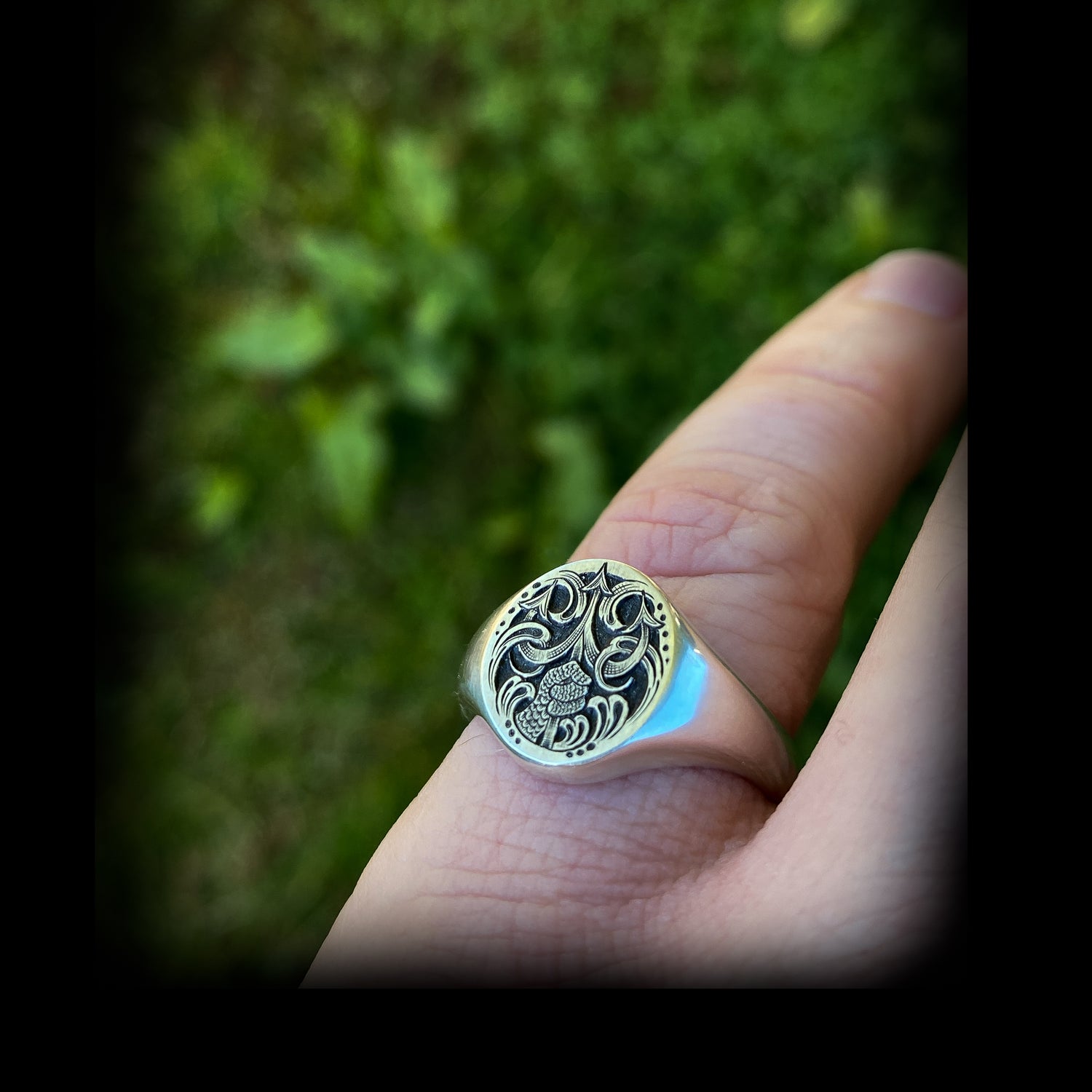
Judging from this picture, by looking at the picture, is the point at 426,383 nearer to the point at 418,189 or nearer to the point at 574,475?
the point at 574,475

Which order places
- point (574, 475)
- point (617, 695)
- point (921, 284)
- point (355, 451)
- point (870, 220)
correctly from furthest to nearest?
point (355, 451), point (574, 475), point (870, 220), point (921, 284), point (617, 695)

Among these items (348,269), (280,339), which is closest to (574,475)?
(348,269)

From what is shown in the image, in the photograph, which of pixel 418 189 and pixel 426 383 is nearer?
pixel 426 383

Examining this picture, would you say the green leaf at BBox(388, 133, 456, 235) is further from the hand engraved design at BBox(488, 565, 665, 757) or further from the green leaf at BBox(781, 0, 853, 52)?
the hand engraved design at BBox(488, 565, 665, 757)

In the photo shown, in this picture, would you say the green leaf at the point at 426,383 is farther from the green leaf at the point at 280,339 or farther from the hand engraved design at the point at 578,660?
the hand engraved design at the point at 578,660

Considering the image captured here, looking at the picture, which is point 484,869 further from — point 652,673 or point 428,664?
point 428,664

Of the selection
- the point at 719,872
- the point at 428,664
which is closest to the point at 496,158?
the point at 428,664
